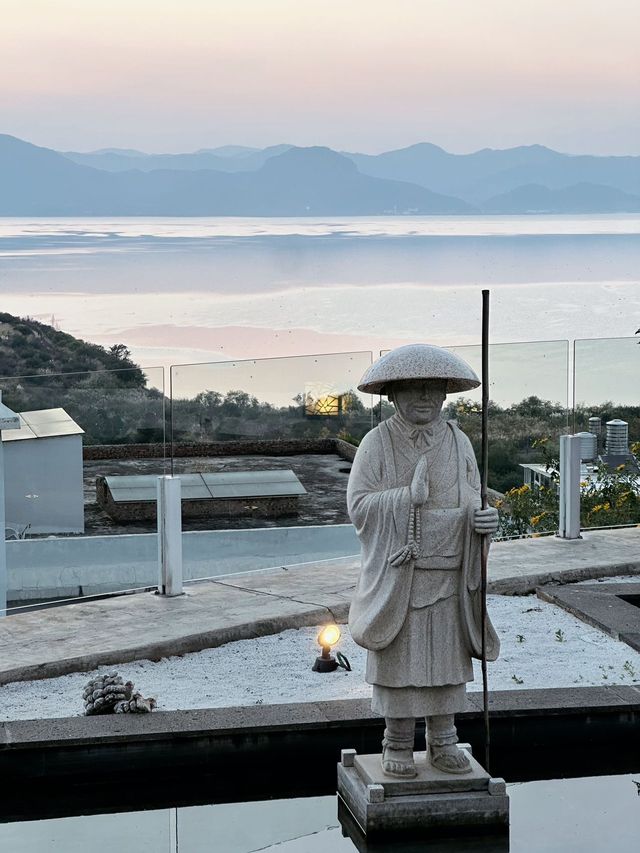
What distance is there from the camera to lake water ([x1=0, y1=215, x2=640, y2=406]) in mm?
45781

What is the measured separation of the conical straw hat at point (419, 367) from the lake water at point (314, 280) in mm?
26750

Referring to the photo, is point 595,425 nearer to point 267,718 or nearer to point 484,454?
point 267,718

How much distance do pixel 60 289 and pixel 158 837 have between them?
52.6 meters

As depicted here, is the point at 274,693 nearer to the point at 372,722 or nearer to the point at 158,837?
the point at 372,722

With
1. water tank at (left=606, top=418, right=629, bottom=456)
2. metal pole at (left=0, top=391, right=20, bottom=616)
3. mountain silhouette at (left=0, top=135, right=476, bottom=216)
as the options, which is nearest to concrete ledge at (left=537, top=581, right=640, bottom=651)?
water tank at (left=606, top=418, right=629, bottom=456)

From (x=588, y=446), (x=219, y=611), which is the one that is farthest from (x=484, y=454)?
(x=588, y=446)

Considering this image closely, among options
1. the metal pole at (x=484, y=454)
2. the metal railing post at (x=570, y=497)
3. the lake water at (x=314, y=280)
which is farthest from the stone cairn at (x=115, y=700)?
the lake water at (x=314, y=280)

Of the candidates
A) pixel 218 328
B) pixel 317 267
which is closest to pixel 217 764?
pixel 218 328

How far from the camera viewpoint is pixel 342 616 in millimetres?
8594

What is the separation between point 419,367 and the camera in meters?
5.19

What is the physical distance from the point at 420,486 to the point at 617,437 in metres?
6.54

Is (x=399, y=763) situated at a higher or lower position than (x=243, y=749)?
higher

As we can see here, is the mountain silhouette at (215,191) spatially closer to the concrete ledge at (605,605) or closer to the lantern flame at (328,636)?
the concrete ledge at (605,605)


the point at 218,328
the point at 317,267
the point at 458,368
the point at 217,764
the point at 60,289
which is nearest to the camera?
the point at 458,368
